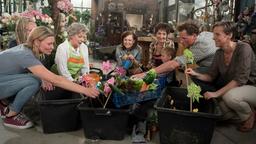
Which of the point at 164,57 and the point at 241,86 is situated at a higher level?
the point at 164,57

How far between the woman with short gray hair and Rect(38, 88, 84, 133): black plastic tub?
554 millimetres

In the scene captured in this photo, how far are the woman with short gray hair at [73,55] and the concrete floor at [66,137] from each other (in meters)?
0.64

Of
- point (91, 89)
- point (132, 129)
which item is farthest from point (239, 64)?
point (91, 89)

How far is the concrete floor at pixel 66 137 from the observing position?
2.52 meters

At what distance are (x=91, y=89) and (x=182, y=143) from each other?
78 cm

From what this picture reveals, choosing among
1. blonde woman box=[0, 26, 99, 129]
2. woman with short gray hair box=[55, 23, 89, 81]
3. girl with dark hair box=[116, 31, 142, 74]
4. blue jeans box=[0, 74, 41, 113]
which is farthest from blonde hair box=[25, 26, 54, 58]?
girl with dark hair box=[116, 31, 142, 74]

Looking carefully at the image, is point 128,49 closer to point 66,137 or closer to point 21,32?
point 21,32

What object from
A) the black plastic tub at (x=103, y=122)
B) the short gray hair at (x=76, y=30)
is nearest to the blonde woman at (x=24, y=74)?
the black plastic tub at (x=103, y=122)

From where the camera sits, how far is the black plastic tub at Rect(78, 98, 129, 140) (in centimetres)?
244

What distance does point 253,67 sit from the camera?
2879mm

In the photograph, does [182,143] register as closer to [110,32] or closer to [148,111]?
[148,111]

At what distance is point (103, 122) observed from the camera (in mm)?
2492

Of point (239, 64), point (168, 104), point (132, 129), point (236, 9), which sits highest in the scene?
point (236, 9)

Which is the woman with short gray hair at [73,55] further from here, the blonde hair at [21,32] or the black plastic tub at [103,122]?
the black plastic tub at [103,122]
